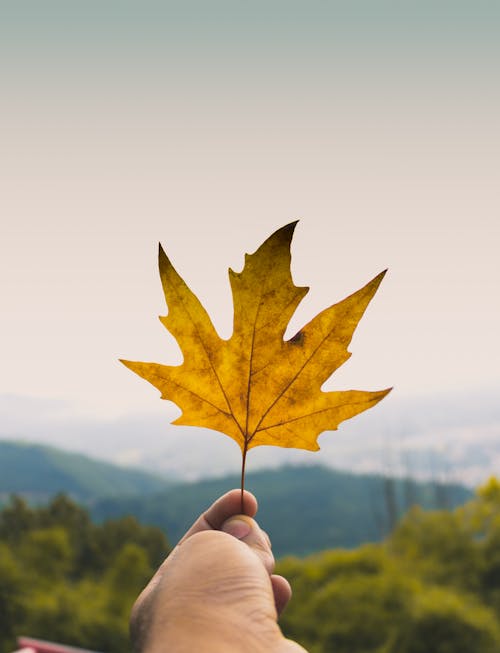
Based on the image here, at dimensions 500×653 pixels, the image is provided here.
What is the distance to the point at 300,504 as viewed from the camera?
59.3 m

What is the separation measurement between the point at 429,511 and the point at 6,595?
65.9 feet

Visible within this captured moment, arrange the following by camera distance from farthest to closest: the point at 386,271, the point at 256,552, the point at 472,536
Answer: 1. the point at 472,536
2. the point at 256,552
3. the point at 386,271

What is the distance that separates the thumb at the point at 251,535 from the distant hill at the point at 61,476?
68.3 metres

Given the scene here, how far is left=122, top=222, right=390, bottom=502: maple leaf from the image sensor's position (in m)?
1.78

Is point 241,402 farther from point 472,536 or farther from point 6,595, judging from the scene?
point 6,595

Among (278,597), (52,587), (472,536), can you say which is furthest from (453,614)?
(278,597)

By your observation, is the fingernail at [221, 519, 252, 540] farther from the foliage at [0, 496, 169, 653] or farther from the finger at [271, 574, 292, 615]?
the foliage at [0, 496, 169, 653]

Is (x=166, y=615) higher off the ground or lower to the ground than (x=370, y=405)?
lower

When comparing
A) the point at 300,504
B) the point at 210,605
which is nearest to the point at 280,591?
the point at 210,605

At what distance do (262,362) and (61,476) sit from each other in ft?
264

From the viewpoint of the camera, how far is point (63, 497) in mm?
35312

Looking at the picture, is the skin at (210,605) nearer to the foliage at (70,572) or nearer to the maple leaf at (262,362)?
the maple leaf at (262,362)

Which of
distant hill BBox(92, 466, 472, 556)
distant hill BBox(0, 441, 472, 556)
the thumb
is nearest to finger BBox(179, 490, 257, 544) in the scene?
the thumb

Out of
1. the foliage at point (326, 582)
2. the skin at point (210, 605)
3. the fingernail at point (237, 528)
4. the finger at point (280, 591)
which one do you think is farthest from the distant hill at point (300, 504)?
the skin at point (210, 605)
